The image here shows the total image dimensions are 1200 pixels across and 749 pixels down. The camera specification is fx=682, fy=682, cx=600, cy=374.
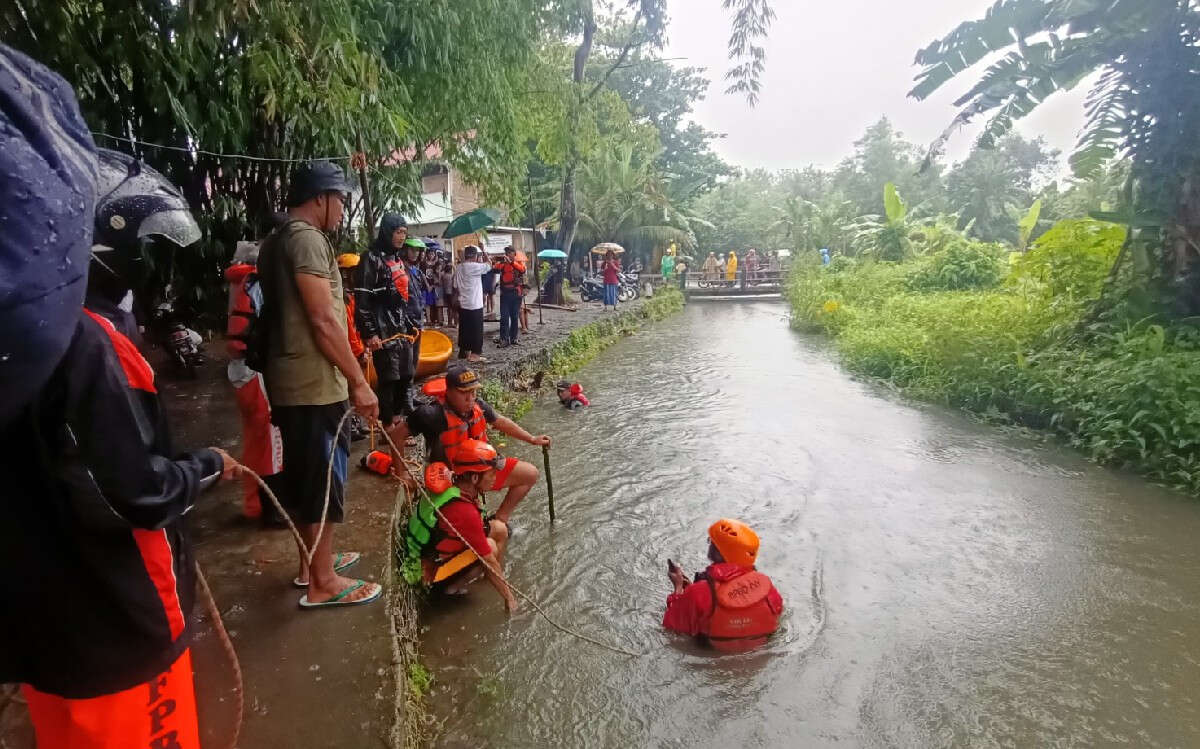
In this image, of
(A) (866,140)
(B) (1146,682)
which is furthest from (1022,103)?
(A) (866,140)

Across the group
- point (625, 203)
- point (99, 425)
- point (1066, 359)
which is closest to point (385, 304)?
point (99, 425)

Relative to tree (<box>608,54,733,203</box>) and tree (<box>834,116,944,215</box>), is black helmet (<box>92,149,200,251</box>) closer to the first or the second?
tree (<box>608,54,733,203</box>)

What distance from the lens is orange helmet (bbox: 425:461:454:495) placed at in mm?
3684

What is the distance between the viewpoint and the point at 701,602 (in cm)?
371

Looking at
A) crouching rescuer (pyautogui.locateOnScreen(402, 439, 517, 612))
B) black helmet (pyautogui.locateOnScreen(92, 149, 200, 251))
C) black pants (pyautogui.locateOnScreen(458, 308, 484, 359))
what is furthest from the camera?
black pants (pyautogui.locateOnScreen(458, 308, 484, 359))

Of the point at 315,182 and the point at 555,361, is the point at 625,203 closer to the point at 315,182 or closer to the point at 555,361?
the point at 555,361

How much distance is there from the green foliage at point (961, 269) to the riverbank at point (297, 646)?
1551 cm

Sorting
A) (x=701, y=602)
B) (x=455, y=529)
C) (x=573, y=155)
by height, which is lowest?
(x=701, y=602)

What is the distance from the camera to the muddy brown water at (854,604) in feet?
10.7

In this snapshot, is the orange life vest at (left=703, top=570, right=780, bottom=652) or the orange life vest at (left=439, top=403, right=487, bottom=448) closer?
the orange life vest at (left=703, top=570, right=780, bottom=652)

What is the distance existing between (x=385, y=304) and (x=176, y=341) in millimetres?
3789

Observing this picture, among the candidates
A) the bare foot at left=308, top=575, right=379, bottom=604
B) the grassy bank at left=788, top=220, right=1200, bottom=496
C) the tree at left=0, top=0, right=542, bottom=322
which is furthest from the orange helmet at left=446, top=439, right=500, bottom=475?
the grassy bank at left=788, top=220, right=1200, bottom=496

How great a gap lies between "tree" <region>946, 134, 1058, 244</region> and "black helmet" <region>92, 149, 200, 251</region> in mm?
32092

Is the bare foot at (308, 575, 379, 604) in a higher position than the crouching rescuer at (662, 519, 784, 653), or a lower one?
higher
